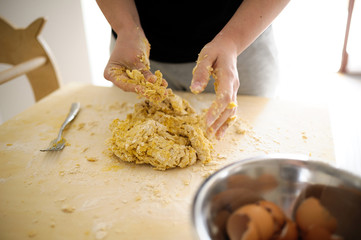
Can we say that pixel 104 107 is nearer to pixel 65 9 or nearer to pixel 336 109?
pixel 65 9

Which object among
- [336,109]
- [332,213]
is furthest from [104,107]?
[336,109]

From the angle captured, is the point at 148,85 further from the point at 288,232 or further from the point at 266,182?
the point at 288,232

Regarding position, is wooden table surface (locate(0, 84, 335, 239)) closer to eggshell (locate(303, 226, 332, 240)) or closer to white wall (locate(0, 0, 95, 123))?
eggshell (locate(303, 226, 332, 240))

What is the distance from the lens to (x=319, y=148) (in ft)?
3.56

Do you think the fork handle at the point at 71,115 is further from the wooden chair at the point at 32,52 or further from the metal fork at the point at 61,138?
the wooden chair at the point at 32,52

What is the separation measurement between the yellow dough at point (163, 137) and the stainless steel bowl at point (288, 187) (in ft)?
1.17

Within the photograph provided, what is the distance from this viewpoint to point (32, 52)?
182 centimetres

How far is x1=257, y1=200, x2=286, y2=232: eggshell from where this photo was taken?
590mm

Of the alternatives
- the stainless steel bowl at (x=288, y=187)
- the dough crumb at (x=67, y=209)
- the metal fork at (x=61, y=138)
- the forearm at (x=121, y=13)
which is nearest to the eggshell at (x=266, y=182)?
the stainless steel bowl at (x=288, y=187)

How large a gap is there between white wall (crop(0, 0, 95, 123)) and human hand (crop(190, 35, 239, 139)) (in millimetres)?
1998

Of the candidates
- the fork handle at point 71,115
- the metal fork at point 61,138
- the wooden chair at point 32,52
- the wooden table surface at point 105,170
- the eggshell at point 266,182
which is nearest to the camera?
the eggshell at point 266,182

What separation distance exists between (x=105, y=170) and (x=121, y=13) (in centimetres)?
75

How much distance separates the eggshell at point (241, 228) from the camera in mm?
559

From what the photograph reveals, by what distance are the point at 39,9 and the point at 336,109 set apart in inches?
122
